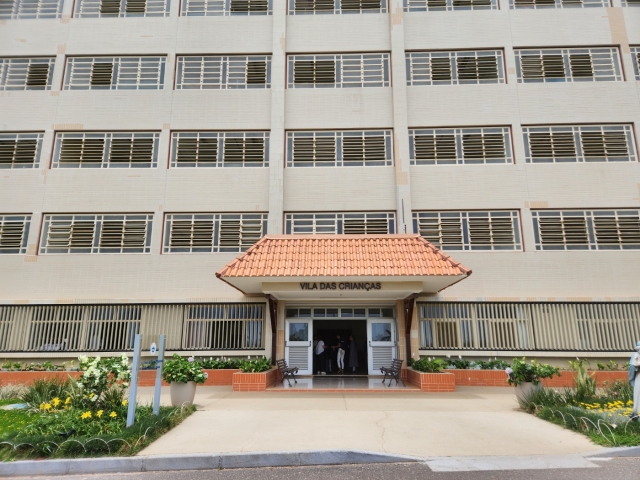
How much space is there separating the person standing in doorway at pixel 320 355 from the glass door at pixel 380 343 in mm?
2156

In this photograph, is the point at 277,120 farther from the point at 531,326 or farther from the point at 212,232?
the point at 531,326

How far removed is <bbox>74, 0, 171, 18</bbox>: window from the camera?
65.6 ft

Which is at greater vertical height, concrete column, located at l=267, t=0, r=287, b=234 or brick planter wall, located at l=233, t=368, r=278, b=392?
concrete column, located at l=267, t=0, r=287, b=234

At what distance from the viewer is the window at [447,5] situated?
19672 mm

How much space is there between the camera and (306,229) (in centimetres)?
1759

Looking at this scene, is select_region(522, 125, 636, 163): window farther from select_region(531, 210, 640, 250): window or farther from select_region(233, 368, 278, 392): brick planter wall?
select_region(233, 368, 278, 392): brick planter wall

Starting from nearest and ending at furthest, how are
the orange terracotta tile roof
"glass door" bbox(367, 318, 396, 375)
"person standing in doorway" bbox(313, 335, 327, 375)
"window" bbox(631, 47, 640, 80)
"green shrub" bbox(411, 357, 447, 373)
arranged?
the orange terracotta tile roof
"green shrub" bbox(411, 357, 447, 373)
"glass door" bbox(367, 318, 396, 375)
"person standing in doorway" bbox(313, 335, 327, 375)
"window" bbox(631, 47, 640, 80)

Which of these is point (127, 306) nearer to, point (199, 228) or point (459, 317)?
point (199, 228)

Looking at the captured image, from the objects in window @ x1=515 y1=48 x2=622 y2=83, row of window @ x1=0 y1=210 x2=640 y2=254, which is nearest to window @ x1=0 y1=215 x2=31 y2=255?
row of window @ x1=0 y1=210 x2=640 y2=254

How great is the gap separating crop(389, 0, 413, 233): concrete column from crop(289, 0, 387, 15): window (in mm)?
715

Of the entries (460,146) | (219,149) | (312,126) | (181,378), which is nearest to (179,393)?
(181,378)

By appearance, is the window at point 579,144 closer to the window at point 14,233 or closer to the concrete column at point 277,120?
the concrete column at point 277,120

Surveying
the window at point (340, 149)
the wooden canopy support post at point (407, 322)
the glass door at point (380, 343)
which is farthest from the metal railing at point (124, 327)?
the window at point (340, 149)

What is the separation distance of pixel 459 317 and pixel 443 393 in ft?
12.5
